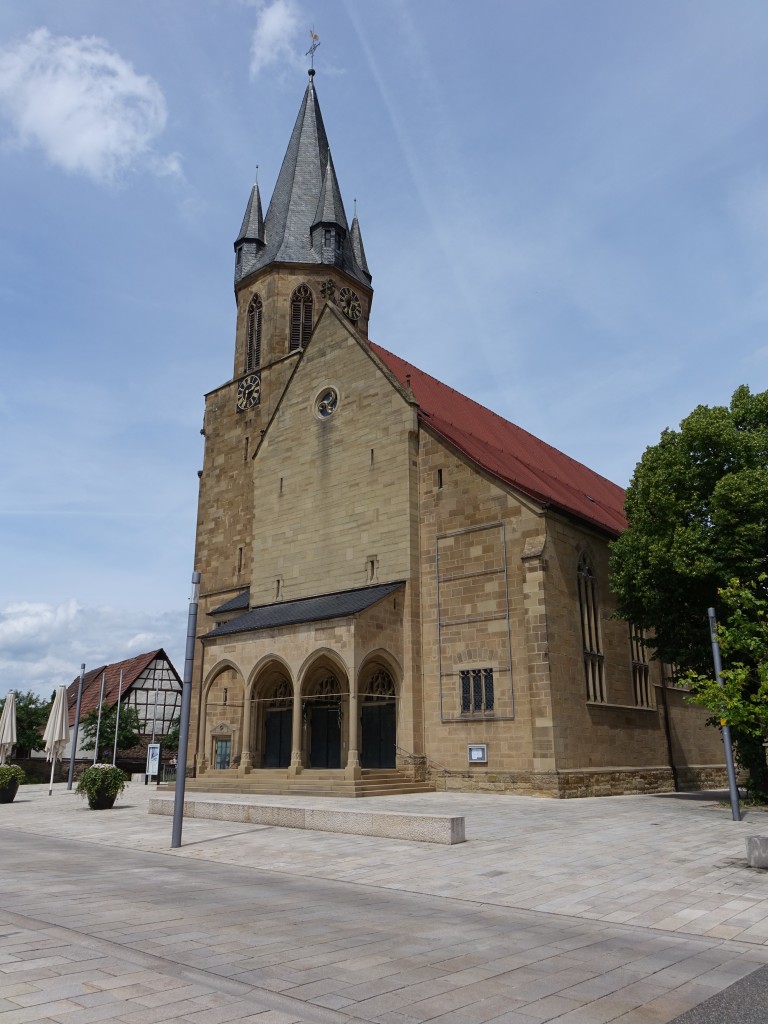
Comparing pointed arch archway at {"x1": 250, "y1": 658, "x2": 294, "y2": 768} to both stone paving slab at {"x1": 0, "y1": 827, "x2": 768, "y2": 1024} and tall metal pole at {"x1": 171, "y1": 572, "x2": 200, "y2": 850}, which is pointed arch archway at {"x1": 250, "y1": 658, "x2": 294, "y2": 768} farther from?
stone paving slab at {"x1": 0, "y1": 827, "x2": 768, "y2": 1024}

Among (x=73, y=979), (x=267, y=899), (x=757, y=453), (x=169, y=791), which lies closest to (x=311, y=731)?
(x=169, y=791)

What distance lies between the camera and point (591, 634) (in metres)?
26.2

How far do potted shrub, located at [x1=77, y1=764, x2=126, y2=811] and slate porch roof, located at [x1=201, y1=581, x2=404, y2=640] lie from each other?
282 inches

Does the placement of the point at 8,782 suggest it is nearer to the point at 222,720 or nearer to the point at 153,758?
the point at 222,720

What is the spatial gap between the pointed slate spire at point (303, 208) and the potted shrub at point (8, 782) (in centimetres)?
2602

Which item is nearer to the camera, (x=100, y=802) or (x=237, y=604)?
(x=100, y=802)

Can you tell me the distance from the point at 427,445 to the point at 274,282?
629 inches

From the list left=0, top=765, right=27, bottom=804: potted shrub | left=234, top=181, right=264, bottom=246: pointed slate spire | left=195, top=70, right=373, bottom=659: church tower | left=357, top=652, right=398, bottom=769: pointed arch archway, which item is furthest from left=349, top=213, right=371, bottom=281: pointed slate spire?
left=0, top=765, right=27, bottom=804: potted shrub

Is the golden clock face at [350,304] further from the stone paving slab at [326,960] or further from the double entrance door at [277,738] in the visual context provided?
the stone paving slab at [326,960]

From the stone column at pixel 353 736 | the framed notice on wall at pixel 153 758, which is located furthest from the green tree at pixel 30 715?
the stone column at pixel 353 736

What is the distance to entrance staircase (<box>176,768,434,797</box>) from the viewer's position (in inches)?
890

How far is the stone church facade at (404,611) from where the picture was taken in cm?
2392

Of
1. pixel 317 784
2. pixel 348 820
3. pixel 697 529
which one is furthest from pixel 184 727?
pixel 697 529

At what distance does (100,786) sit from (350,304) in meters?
27.1
